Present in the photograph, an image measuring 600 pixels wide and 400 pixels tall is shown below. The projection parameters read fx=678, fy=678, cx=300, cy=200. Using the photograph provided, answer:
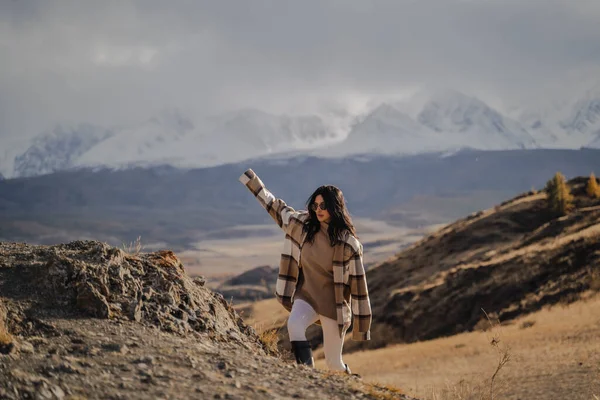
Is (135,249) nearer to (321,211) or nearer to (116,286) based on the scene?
(116,286)

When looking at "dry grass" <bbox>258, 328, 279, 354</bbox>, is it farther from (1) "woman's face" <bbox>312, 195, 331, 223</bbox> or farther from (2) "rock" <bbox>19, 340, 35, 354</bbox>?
(2) "rock" <bbox>19, 340, 35, 354</bbox>

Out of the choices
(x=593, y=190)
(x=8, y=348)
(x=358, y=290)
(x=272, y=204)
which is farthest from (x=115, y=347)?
(x=593, y=190)

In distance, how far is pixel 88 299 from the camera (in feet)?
18.5

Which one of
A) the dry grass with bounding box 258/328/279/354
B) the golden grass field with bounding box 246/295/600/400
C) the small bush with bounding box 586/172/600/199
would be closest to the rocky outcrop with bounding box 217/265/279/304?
the small bush with bounding box 586/172/600/199

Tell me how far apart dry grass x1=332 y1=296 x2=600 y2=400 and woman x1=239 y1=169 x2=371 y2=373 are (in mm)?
1528

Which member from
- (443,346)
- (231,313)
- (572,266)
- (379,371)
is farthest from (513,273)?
(231,313)

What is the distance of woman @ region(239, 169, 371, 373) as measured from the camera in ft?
20.5

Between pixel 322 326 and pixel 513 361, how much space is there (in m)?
9.49

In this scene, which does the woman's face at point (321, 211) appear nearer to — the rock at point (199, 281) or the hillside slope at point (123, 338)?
the hillside slope at point (123, 338)

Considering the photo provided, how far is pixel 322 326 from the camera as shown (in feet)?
20.9

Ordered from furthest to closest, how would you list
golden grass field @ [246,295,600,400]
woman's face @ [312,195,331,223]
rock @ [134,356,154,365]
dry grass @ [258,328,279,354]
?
golden grass field @ [246,295,600,400] → dry grass @ [258,328,279,354] → woman's face @ [312,195,331,223] → rock @ [134,356,154,365]

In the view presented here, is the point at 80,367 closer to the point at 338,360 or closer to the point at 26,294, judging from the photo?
the point at 26,294

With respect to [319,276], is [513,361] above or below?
below

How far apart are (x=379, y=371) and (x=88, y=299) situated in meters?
15.9
